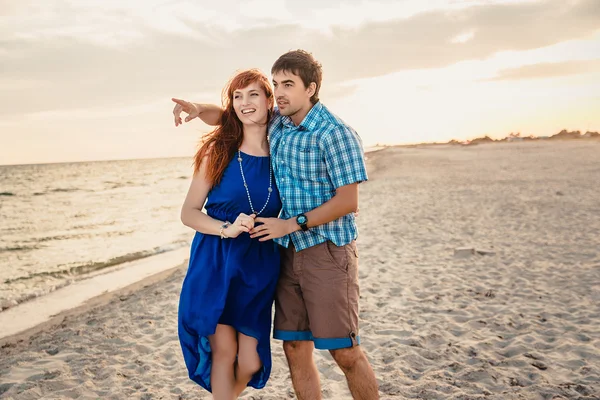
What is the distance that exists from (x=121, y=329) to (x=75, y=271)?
4316 mm

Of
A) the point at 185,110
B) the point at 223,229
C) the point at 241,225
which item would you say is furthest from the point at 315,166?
the point at 185,110

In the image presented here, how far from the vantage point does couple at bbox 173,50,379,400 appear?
257 centimetres

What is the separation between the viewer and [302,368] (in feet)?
9.50

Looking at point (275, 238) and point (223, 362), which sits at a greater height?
point (275, 238)

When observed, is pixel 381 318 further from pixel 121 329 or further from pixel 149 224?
pixel 149 224

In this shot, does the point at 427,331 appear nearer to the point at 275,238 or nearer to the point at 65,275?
the point at 275,238

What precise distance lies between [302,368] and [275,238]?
873 mm

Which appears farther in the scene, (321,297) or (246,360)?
(246,360)

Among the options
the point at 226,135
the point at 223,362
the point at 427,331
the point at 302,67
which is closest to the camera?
the point at 302,67

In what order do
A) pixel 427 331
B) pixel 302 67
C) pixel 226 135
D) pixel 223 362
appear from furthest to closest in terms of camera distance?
pixel 427 331
pixel 226 135
pixel 223 362
pixel 302 67

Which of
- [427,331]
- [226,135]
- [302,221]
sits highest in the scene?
[226,135]

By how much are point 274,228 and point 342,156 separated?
0.53m

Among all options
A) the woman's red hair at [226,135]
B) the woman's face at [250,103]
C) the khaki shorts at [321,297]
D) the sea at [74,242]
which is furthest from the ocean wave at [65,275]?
the woman's face at [250,103]

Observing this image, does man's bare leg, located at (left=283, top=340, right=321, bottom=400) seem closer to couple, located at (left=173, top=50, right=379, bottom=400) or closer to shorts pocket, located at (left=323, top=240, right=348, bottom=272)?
couple, located at (left=173, top=50, right=379, bottom=400)
